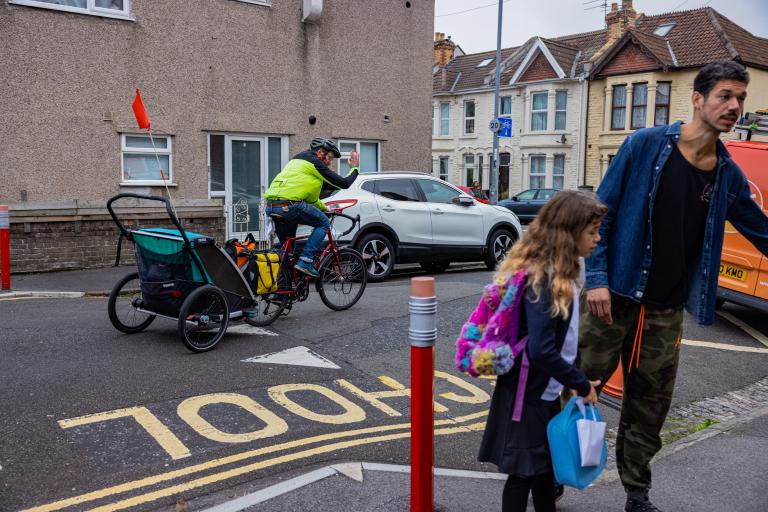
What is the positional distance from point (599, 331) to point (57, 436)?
3384 millimetres

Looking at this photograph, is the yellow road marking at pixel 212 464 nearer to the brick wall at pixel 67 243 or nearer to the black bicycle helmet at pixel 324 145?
the black bicycle helmet at pixel 324 145

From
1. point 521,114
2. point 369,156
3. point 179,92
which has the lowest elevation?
point 369,156

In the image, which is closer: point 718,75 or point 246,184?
point 718,75

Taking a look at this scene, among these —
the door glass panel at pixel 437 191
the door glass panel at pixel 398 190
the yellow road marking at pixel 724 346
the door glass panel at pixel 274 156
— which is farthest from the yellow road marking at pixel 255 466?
the door glass panel at pixel 274 156

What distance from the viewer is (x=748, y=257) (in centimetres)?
830

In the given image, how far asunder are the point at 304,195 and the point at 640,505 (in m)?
5.28

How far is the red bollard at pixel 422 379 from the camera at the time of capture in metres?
3.33

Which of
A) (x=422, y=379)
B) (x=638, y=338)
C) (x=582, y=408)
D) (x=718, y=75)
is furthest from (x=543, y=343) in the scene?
(x=718, y=75)

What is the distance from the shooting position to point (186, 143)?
14336 millimetres

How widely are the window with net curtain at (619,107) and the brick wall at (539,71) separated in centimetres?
354

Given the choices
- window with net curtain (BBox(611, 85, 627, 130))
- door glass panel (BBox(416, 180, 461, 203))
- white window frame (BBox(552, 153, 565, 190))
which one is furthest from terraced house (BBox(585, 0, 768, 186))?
door glass panel (BBox(416, 180, 461, 203))

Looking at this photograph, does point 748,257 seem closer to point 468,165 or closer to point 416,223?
point 416,223

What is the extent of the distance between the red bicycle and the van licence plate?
424 cm

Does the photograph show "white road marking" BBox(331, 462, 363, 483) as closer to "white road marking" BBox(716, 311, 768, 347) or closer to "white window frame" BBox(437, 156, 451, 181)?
"white road marking" BBox(716, 311, 768, 347)
